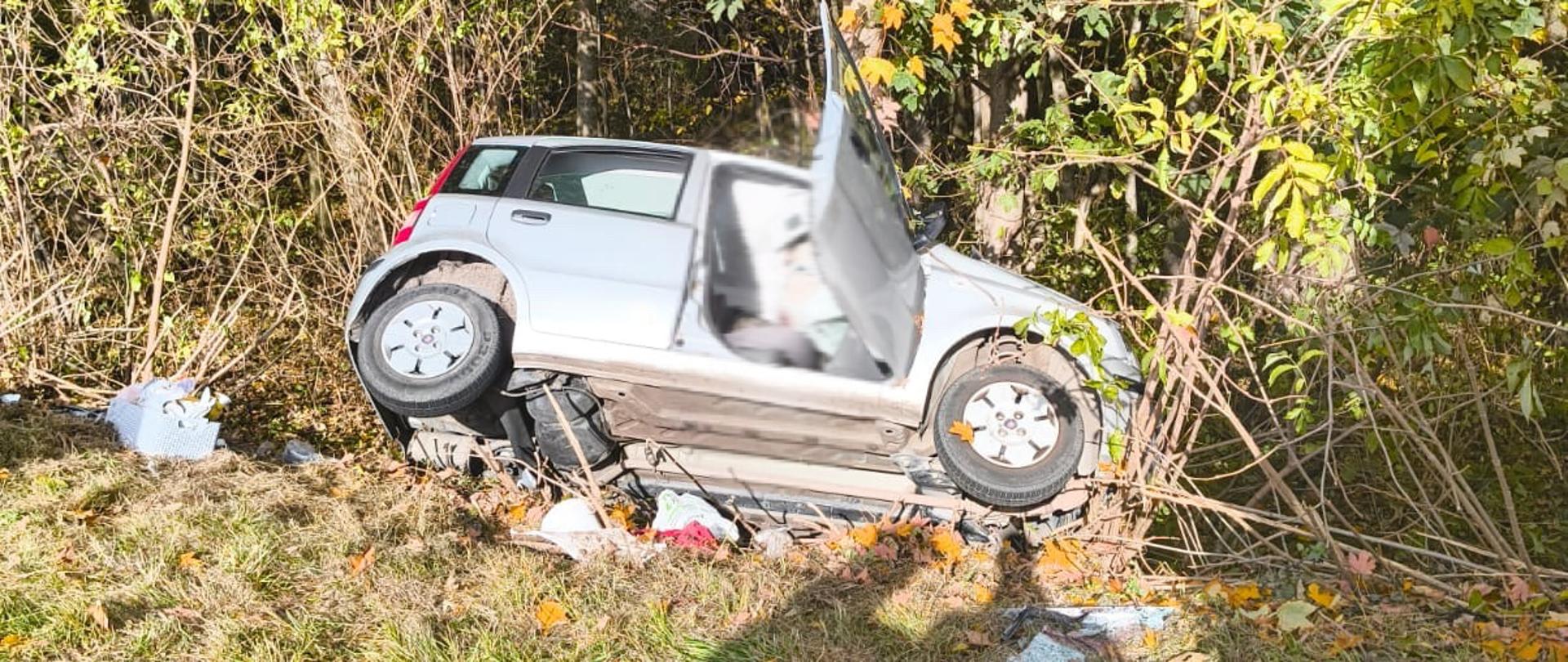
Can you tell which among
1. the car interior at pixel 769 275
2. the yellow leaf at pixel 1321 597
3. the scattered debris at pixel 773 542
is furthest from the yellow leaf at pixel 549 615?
the yellow leaf at pixel 1321 597

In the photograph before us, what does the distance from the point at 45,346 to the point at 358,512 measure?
2.63m

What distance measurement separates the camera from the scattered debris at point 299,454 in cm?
588

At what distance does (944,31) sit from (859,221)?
10.1 ft

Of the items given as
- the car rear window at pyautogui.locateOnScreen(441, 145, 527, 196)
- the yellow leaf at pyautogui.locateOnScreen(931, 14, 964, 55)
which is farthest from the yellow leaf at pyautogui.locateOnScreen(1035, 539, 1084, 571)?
the car rear window at pyautogui.locateOnScreen(441, 145, 527, 196)

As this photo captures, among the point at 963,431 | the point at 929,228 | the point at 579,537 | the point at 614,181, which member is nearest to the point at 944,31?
the point at 929,228

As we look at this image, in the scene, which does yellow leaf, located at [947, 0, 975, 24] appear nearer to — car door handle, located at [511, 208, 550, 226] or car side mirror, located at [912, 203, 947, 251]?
car side mirror, located at [912, 203, 947, 251]

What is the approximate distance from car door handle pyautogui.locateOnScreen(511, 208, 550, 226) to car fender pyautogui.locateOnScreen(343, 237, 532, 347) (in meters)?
0.17

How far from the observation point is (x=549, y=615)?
401 centimetres

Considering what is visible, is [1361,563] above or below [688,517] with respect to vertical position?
above

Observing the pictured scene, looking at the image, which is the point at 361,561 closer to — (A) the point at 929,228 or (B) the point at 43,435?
(B) the point at 43,435

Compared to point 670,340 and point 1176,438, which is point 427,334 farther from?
point 1176,438

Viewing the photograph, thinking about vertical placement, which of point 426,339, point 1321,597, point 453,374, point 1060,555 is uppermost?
point 426,339

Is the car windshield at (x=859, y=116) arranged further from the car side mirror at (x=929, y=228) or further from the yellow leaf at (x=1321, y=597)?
the yellow leaf at (x=1321, y=597)

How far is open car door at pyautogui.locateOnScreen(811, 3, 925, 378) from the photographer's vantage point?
2566mm
